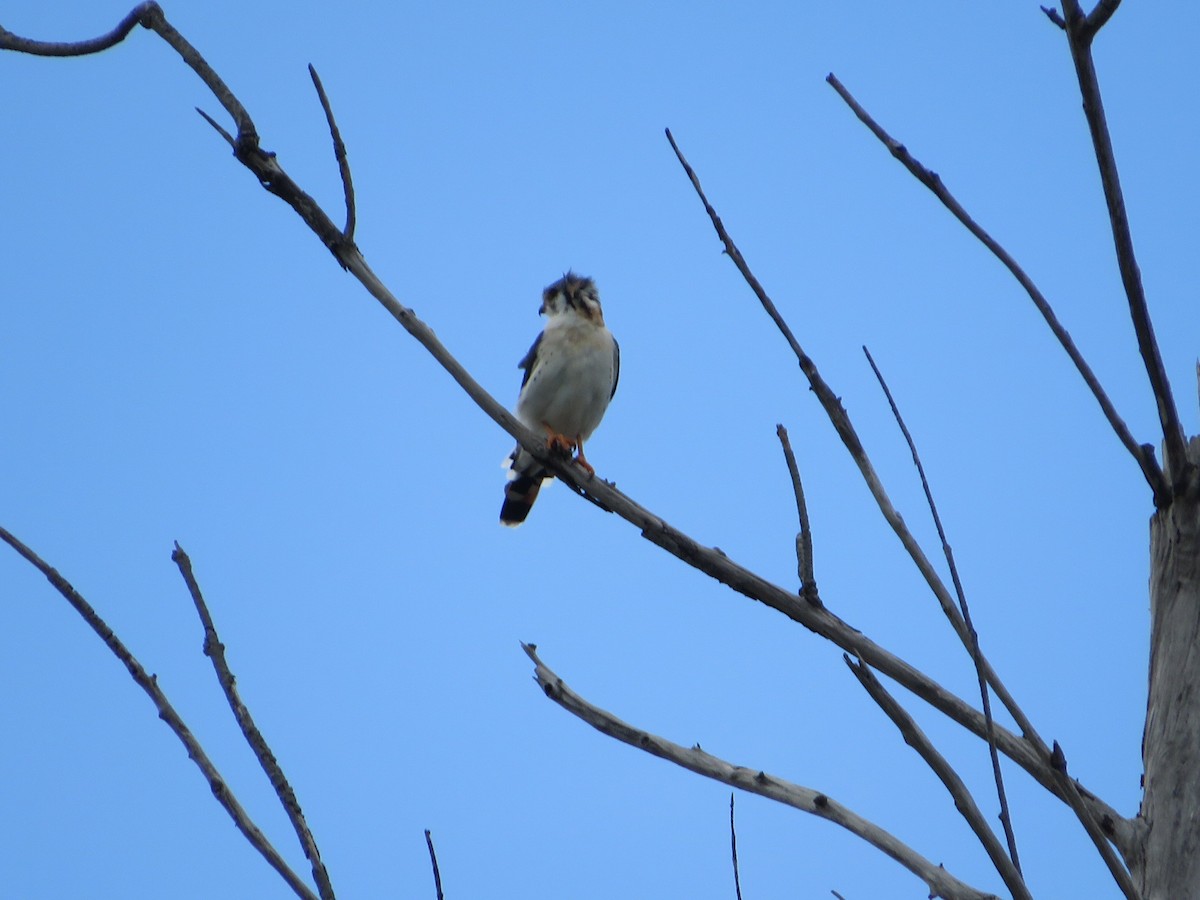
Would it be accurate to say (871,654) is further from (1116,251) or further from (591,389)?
A: (591,389)

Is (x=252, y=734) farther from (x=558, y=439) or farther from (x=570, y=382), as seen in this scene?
(x=570, y=382)

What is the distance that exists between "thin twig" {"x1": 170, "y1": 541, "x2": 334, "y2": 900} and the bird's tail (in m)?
5.62

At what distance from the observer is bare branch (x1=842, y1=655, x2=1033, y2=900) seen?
5.06 feet

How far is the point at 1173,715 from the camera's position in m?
1.86

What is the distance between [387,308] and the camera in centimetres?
249

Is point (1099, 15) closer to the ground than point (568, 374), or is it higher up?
closer to the ground

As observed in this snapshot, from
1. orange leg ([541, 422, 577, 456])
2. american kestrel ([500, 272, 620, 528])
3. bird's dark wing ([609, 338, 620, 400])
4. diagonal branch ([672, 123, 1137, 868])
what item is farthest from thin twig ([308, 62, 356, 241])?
bird's dark wing ([609, 338, 620, 400])

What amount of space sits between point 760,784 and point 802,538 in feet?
1.54

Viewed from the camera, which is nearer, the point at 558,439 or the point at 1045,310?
the point at 1045,310

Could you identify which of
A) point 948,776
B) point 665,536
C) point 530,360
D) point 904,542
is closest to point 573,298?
point 530,360

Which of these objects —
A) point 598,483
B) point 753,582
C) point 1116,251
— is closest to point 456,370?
point 598,483

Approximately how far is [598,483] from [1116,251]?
1.33 m

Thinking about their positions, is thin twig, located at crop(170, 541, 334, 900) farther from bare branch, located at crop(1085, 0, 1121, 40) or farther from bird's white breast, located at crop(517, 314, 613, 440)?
bird's white breast, located at crop(517, 314, 613, 440)

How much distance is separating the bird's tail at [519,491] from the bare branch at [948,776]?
5.98 meters
